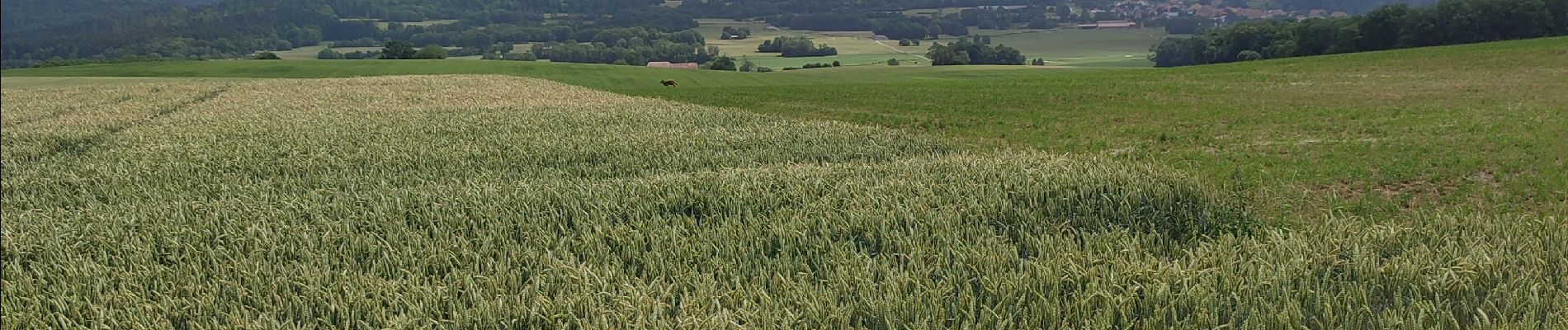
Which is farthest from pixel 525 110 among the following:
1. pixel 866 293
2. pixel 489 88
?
pixel 866 293

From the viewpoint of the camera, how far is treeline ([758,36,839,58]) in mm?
124838

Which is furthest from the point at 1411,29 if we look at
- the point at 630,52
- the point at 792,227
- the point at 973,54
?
the point at 630,52

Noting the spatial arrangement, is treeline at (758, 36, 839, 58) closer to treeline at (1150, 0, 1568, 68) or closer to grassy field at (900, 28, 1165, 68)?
grassy field at (900, 28, 1165, 68)

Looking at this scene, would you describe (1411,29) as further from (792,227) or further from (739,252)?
(739,252)

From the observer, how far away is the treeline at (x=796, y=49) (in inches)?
4915

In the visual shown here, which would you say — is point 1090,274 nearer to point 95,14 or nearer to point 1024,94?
point 1024,94

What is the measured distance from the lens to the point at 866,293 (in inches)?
199

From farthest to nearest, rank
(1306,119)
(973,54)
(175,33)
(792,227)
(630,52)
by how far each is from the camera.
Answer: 1. (175,33)
2. (630,52)
3. (973,54)
4. (1306,119)
5. (792,227)

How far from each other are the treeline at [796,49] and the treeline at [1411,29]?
58384 millimetres

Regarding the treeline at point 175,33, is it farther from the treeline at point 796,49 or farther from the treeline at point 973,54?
the treeline at point 973,54

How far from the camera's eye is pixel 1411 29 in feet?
222

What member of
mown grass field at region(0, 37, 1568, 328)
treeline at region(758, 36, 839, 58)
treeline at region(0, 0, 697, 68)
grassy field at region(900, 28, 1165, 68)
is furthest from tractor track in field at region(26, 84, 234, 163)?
treeline at region(758, 36, 839, 58)

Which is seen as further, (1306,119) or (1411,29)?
(1411,29)

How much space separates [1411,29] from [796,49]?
77.0 meters
